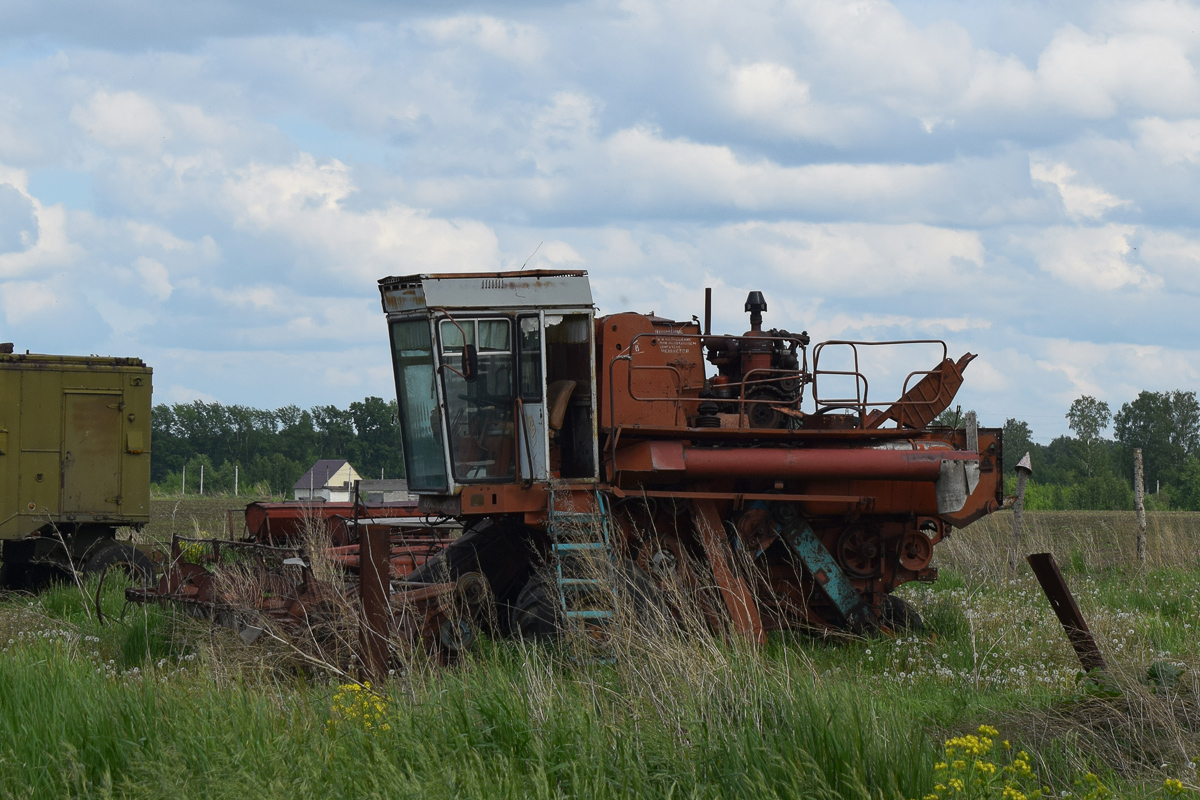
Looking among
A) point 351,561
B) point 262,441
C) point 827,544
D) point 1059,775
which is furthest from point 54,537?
point 262,441

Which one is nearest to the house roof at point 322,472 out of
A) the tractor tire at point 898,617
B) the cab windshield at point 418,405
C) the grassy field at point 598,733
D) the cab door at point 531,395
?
the cab windshield at point 418,405

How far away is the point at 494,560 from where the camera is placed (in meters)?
12.3

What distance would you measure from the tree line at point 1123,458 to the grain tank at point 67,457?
191 feet

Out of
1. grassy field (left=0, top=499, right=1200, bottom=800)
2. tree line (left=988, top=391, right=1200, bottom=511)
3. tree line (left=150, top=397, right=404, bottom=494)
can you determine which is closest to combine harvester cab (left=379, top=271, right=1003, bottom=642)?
grassy field (left=0, top=499, right=1200, bottom=800)

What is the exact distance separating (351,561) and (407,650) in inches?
138

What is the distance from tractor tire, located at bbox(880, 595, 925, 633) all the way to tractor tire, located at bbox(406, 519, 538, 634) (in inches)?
149

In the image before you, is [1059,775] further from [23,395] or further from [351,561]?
[23,395]

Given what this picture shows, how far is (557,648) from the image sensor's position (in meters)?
9.45

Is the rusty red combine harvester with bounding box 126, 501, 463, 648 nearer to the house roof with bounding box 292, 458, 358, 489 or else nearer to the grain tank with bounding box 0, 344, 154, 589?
the grain tank with bounding box 0, 344, 154, 589

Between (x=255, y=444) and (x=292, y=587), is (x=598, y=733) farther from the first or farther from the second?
(x=255, y=444)

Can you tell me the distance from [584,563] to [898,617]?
4.37 meters

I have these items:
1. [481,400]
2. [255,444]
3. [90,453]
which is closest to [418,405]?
[481,400]

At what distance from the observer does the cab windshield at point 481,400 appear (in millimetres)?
10945

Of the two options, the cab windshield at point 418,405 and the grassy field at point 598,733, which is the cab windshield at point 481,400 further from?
the grassy field at point 598,733
